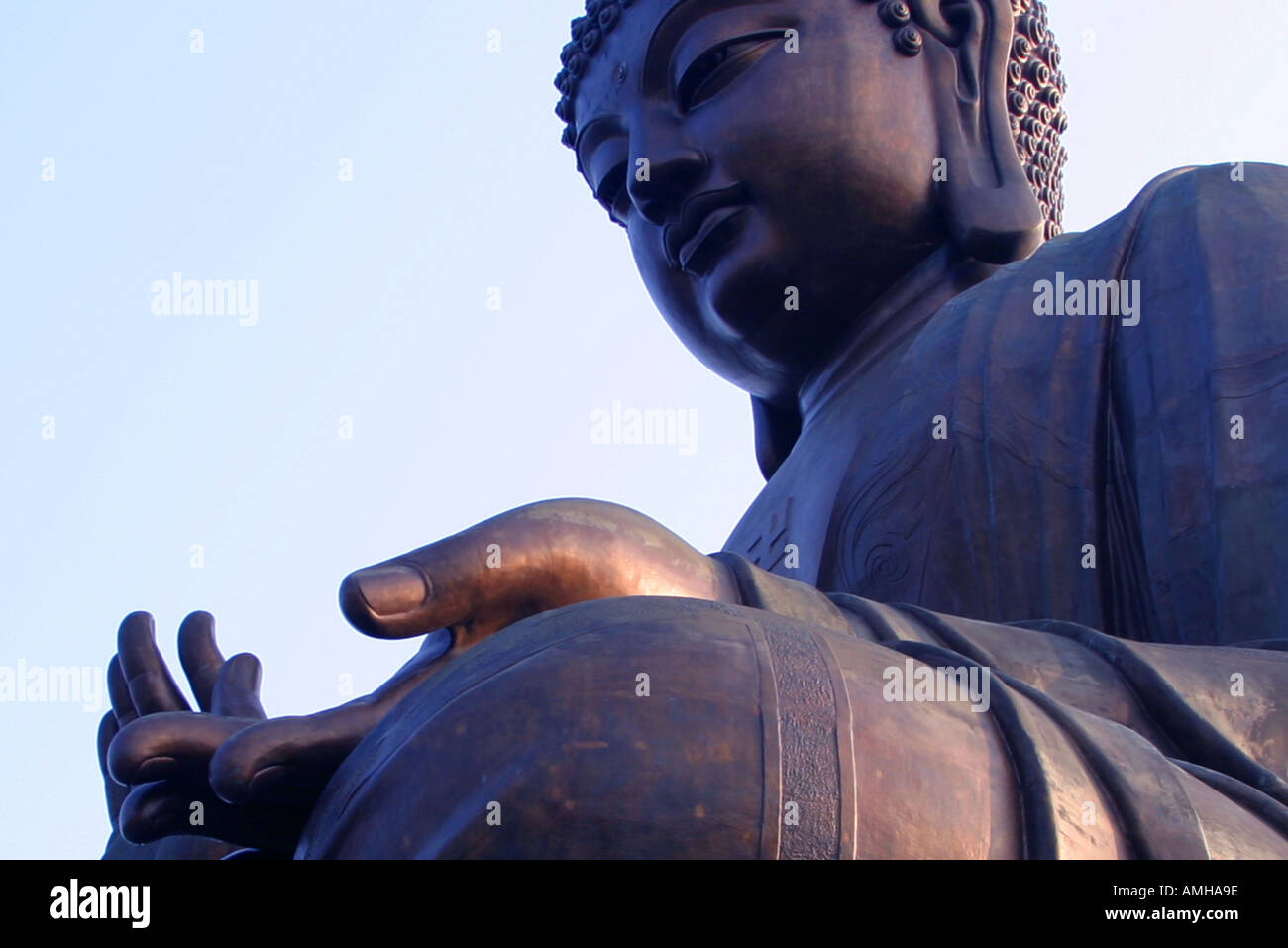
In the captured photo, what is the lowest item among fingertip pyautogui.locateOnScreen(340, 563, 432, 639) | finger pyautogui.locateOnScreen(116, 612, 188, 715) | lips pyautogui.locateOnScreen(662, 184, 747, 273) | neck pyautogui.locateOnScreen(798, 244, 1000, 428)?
finger pyautogui.locateOnScreen(116, 612, 188, 715)

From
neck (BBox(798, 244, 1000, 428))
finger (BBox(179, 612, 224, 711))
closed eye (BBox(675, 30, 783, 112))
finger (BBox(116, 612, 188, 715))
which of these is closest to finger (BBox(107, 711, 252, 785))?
finger (BBox(116, 612, 188, 715))

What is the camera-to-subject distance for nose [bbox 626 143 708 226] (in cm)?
592

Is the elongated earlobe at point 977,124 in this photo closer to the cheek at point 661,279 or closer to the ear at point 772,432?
the cheek at point 661,279

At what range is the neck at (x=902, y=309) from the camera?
6.03 m

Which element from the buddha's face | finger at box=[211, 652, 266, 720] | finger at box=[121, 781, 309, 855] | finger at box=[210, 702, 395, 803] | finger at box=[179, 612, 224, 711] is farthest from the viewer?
A: the buddha's face

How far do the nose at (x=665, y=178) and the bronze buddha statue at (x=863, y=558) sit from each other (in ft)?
0.04

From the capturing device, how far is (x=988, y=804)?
3000 mm

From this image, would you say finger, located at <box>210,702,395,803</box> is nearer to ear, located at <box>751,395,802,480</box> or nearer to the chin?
the chin

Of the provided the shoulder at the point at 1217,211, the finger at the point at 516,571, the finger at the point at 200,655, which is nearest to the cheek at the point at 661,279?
the shoulder at the point at 1217,211

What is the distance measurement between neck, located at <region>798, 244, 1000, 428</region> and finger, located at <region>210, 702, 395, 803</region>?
9.64 ft

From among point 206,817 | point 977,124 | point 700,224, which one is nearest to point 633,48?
point 700,224

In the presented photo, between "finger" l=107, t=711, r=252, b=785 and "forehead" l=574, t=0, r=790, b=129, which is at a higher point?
"forehead" l=574, t=0, r=790, b=129
